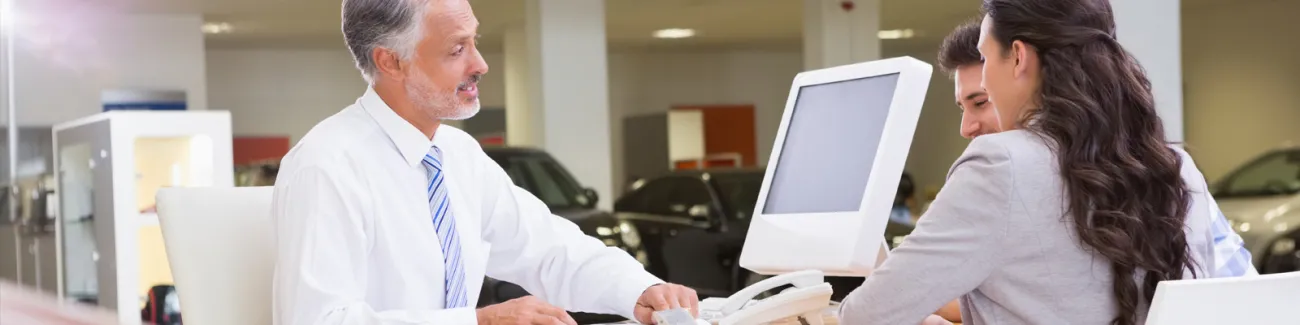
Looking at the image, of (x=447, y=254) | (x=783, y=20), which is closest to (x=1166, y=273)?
(x=447, y=254)

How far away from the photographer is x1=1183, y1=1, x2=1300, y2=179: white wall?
43.0ft

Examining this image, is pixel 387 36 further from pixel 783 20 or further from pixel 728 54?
pixel 728 54

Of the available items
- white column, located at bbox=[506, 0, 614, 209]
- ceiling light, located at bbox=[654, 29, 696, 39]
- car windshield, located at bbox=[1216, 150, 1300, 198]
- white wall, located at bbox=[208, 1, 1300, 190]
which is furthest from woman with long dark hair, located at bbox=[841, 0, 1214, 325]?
ceiling light, located at bbox=[654, 29, 696, 39]

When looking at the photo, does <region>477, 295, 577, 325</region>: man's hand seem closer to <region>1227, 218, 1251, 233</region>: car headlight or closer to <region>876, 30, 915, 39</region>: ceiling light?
<region>1227, 218, 1251, 233</region>: car headlight

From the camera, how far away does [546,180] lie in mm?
7703

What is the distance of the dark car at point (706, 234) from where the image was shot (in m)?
7.45

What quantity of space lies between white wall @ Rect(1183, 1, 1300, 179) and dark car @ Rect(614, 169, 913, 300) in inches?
284

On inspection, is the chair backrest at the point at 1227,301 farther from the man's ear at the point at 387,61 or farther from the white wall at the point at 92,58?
the white wall at the point at 92,58

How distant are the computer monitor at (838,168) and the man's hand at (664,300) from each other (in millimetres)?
272

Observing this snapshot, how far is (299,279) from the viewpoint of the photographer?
1.68 metres

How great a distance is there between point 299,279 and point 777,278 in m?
0.69

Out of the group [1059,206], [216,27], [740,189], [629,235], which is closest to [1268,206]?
[740,189]

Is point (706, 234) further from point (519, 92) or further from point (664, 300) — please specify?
point (664, 300)

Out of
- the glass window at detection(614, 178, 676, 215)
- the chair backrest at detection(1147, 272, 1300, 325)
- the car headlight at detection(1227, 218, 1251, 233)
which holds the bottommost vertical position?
the car headlight at detection(1227, 218, 1251, 233)
